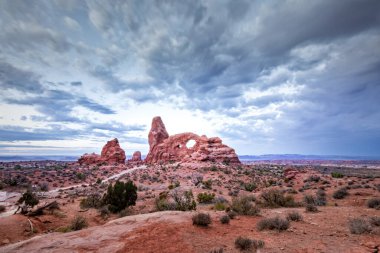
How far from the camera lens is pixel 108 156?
71688 millimetres

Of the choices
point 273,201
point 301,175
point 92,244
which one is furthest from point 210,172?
point 92,244

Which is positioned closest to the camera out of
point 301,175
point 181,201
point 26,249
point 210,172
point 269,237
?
point 26,249

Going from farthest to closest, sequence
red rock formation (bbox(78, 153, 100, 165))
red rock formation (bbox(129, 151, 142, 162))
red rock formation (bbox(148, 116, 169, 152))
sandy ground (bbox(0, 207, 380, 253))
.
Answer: red rock formation (bbox(129, 151, 142, 162)), red rock formation (bbox(148, 116, 169, 152)), red rock formation (bbox(78, 153, 100, 165)), sandy ground (bbox(0, 207, 380, 253))

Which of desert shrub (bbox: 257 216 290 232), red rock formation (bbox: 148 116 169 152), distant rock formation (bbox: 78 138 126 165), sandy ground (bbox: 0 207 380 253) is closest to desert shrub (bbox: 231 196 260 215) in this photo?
sandy ground (bbox: 0 207 380 253)

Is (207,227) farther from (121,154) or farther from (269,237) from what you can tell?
(121,154)

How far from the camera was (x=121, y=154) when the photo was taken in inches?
2894

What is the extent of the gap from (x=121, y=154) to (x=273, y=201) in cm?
6518

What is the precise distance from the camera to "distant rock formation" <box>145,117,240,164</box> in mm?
55881

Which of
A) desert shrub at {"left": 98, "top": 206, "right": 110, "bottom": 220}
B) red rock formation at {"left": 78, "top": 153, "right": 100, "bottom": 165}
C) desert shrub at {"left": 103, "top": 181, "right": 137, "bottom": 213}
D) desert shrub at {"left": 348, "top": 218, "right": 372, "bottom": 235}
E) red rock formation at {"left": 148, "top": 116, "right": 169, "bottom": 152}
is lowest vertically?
desert shrub at {"left": 98, "top": 206, "right": 110, "bottom": 220}

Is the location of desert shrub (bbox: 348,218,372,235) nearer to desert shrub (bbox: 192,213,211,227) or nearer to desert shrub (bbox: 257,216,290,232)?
desert shrub (bbox: 257,216,290,232)

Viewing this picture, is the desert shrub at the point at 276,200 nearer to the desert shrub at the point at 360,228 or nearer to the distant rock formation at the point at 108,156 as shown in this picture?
the desert shrub at the point at 360,228

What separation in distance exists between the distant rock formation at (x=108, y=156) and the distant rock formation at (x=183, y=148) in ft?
30.7

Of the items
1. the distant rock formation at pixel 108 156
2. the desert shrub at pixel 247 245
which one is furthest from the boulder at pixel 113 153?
the desert shrub at pixel 247 245

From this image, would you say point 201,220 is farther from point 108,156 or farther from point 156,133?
point 108,156
